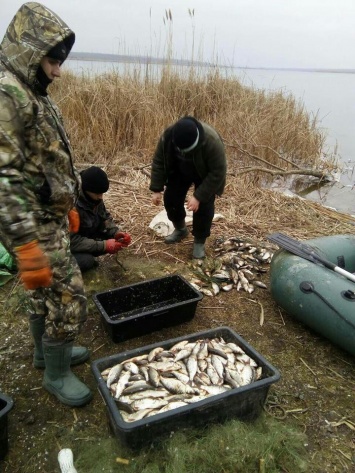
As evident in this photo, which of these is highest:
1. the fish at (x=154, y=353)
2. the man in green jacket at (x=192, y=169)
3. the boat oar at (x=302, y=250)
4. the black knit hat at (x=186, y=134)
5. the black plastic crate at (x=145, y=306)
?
the black knit hat at (x=186, y=134)

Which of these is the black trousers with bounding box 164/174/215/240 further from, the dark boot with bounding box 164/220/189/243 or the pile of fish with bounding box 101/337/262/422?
the pile of fish with bounding box 101/337/262/422

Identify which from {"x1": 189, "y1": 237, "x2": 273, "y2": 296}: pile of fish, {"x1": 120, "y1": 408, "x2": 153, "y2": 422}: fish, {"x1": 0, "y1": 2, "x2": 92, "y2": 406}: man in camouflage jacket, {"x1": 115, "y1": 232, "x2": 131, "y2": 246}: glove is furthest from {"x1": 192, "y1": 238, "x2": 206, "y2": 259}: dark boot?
{"x1": 120, "y1": 408, "x2": 153, "y2": 422}: fish

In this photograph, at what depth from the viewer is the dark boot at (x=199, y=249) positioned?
421cm

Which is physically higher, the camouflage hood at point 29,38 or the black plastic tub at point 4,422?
the camouflage hood at point 29,38

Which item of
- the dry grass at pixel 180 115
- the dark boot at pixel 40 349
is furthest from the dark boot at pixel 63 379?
the dry grass at pixel 180 115

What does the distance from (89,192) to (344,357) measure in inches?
93.7

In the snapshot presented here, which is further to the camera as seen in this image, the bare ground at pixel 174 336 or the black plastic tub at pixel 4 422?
the bare ground at pixel 174 336

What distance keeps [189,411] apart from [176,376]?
0.34 m

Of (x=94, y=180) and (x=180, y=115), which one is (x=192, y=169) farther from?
(x=180, y=115)

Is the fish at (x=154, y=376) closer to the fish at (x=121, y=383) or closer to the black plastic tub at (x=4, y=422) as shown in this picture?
the fish at (x=121, y=383)

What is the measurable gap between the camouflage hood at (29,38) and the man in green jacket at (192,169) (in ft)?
5.52

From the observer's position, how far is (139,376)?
2359 mm

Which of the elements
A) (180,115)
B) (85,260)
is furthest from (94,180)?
(180,115)

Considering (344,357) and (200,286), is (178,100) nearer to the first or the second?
(200,286)
